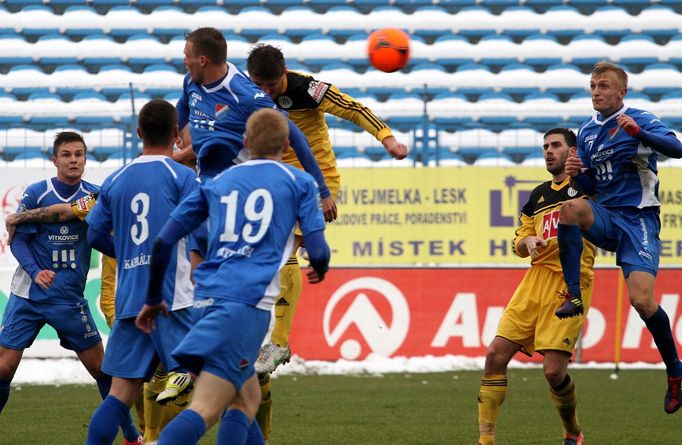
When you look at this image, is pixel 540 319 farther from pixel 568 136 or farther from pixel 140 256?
pixel 140 256

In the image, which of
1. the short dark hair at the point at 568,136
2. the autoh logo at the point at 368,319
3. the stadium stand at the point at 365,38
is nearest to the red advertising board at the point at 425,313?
the autoh logo at the point at 368,319

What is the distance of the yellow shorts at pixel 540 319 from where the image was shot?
7.80 m

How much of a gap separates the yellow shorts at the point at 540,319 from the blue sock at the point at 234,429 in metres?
3.06

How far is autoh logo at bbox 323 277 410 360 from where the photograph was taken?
14.0 m

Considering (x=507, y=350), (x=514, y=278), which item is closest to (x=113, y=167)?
(x=514, y=278)

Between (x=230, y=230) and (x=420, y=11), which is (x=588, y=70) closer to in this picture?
(x=420, y=11)

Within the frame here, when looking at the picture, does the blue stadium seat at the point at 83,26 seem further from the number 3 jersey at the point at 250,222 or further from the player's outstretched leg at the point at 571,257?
the number 3 jersey at the point at 250,222

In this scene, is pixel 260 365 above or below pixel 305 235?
below

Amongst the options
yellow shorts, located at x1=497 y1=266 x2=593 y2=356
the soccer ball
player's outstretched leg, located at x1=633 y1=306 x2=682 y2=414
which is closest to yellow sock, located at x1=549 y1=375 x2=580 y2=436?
yellow shorts, located at x1=497 y1=266 x2=593 y2=356

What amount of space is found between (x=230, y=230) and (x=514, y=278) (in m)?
9.43

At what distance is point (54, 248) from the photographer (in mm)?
7719

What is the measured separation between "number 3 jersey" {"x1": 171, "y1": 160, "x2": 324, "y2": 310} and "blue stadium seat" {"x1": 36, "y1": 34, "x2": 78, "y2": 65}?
47.1ft

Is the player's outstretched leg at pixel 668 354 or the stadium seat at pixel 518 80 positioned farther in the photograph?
the stadium seat at pixel 518 80

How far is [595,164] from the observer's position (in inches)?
303
